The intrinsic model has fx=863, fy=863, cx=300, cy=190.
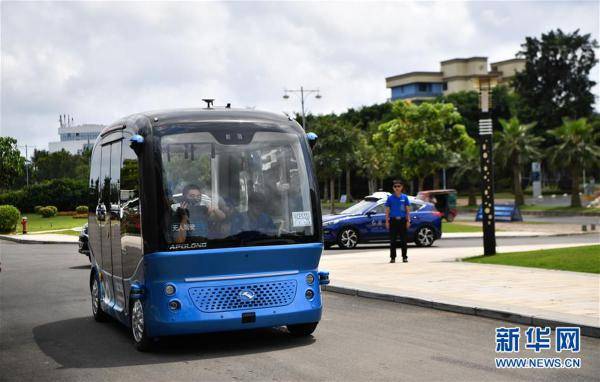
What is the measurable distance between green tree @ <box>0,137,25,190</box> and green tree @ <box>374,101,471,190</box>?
103 feet

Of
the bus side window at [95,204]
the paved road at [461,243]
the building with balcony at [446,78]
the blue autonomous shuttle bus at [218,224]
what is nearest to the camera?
the blue autonomous shuttle bus at [218,224]

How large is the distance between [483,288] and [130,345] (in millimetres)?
6343

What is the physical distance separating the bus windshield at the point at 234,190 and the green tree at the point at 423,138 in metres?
63.3

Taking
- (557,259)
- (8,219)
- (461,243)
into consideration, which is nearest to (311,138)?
(557,259)

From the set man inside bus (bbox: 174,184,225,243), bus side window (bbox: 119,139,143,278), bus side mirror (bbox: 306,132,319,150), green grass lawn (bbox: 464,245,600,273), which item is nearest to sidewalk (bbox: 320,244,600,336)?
green grass lawn (bbox: 464,245,600,273)

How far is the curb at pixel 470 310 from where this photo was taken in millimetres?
9867

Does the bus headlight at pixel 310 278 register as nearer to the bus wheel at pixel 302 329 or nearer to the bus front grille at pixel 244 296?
the bus front grille at pixel 244 296

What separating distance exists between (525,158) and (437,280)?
50493 millimetres

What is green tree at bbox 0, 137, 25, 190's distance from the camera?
58906 mm

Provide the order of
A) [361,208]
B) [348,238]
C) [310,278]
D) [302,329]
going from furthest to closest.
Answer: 1. [361,208]
2. [348,238]
3. [302,329]
4. [310,278]

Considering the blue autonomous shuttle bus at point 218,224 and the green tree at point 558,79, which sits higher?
the green tree at point 558,79

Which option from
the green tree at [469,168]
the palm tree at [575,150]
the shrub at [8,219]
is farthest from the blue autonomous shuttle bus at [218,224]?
the green tree at [469,168]

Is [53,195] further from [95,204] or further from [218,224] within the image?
[218,224]

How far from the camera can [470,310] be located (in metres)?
11.6
